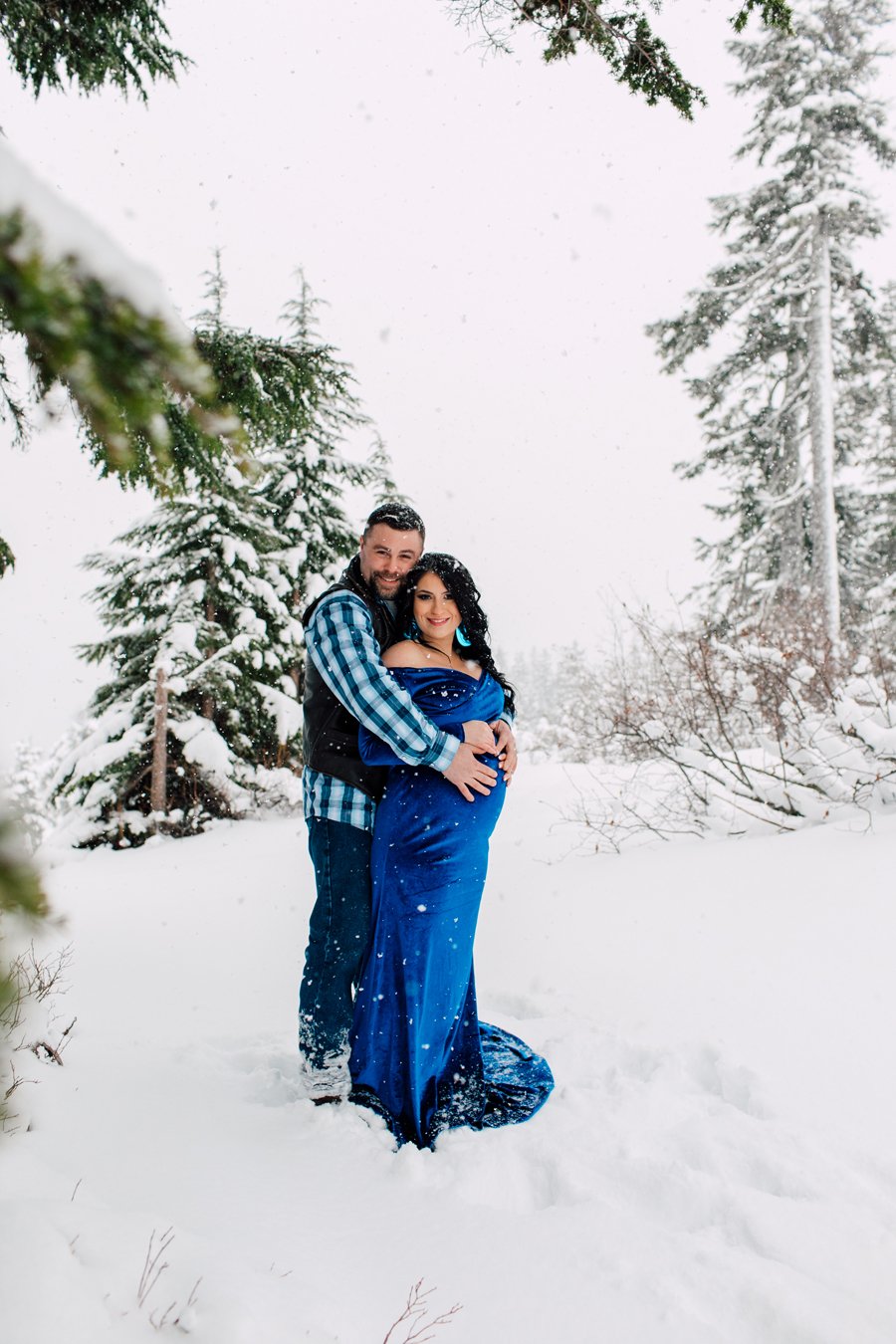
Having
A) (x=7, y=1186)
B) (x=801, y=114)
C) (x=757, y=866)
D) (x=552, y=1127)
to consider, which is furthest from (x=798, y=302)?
(x=7, y=1186)

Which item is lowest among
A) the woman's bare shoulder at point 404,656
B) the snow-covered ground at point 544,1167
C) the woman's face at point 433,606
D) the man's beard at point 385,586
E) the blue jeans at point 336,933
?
the snow-covered ground at point 544,1167

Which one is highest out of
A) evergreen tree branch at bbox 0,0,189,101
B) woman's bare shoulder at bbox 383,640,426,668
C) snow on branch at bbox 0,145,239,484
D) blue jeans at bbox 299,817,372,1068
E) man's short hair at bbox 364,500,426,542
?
evergreen tree branch at bbox 0,0,189,101

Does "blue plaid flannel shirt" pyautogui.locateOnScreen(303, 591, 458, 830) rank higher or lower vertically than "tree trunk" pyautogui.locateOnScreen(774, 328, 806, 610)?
lower

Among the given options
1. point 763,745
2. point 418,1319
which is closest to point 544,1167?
point 418,1319

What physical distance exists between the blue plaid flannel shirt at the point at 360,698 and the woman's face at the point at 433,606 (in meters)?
0.20

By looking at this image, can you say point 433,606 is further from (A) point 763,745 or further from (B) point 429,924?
(A) point 763,745

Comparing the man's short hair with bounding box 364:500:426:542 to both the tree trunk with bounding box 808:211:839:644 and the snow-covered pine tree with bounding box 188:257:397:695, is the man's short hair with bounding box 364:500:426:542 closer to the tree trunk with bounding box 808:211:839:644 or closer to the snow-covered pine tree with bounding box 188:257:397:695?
the snow-covered pine tree with bounding box 188:257:397:695

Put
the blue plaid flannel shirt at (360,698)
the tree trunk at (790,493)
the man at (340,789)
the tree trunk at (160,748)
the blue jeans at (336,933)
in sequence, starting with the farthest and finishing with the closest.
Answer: the tree trunk at (790,493), the tree trunk at (160,748), the blue jeans at (336,933), the man at (340,789), the blue plaid flannel shirt at (360,698)

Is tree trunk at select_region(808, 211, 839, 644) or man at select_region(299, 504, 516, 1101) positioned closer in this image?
man at select_region(299, 504, 516, 1101)

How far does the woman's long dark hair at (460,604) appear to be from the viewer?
2725mm

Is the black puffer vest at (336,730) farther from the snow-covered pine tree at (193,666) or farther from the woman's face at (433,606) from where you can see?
the snow-covered pine tree at (193,666)

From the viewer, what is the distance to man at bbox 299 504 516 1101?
264 cm

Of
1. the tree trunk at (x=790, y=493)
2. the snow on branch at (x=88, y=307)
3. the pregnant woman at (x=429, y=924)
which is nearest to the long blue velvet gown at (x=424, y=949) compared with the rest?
the pregnant woman at (x=429, y=924)

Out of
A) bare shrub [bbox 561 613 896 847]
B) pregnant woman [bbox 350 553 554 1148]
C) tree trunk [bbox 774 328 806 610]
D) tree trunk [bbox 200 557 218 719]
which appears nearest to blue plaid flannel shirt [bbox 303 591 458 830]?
pregnant woman [bbox 350 553 554 1148]
